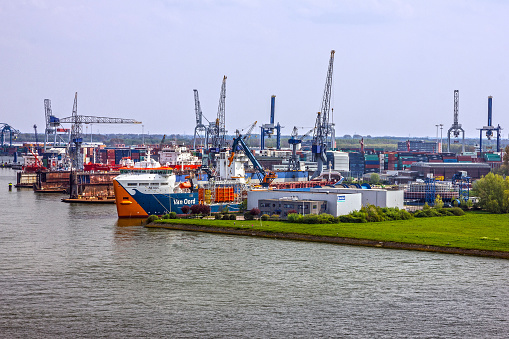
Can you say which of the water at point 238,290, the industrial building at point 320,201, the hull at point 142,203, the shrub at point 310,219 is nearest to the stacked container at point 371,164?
the industrial building at point 320,201

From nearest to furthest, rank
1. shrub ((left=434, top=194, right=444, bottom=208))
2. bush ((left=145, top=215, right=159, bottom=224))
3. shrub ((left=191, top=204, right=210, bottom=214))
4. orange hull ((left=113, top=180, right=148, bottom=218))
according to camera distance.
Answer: bush ((left=145, top=215, right=159, bottom=224)), shrub ((left=191, top=204, right=210, bottom=214)), orange hull ((left=113, top=180, right=148, bottom=218)), shrub ((left=434, top=194, right=444, bottom=208))

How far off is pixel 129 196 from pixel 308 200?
974 cm

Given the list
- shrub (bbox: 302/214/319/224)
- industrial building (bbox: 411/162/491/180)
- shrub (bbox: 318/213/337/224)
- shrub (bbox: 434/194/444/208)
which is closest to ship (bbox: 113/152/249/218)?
shrub (bbox: 302/214/319/224)

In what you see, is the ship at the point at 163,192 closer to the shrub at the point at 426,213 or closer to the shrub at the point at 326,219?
the shrub at the point at 326,219

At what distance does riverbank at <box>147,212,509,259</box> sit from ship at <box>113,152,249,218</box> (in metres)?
4.09

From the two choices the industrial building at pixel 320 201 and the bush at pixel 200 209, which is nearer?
the industrial building at pixel 320 201

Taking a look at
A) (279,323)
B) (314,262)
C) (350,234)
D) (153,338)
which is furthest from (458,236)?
(153,338)

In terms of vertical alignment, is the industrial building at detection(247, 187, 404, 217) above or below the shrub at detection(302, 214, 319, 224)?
above

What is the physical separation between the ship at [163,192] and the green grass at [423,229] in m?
4.18

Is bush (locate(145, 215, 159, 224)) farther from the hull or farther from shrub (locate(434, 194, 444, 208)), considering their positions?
shrub (locate(434, 194, 444, 208))

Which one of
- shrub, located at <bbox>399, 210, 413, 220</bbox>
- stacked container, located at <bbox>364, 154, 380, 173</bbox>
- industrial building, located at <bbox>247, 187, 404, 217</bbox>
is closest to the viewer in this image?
industrial building, located at <bbox>247, 187, 404, 217</bbox>

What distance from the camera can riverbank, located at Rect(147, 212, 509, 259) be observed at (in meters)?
28.4

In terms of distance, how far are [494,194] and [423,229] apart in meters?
12.1

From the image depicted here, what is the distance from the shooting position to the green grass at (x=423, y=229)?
95.2 feet
